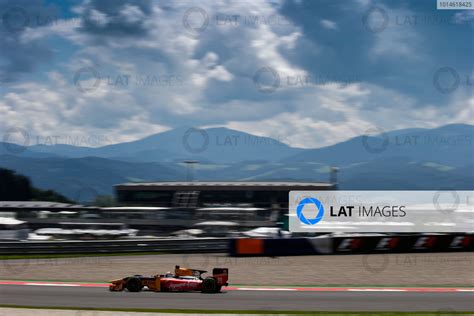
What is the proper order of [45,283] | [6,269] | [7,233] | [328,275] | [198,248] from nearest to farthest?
[45,283]
[328,275]
[6,269]
[198,248]
[7,233]

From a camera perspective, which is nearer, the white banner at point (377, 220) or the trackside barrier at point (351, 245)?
the trackside barrier at point (351, 245)

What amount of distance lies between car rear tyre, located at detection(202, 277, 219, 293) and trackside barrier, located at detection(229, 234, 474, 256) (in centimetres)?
862

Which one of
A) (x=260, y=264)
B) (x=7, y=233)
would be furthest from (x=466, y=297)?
(x=7, y=233)

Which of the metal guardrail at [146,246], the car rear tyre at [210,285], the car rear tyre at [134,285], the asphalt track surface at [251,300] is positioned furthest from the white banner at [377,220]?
the car rear tyre at [134,285]

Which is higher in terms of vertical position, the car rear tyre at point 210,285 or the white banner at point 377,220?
the white banner at point 377,220

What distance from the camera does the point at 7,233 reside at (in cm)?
2758

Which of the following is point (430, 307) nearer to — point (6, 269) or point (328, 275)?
point (328, 275)

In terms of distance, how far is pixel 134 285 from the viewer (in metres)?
13.7

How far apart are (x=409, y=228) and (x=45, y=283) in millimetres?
22950

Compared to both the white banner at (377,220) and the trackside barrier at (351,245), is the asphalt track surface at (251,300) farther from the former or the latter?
the white banner at (377,220)

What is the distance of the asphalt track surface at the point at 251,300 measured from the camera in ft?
39.7

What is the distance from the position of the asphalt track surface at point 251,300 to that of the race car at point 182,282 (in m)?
0.16

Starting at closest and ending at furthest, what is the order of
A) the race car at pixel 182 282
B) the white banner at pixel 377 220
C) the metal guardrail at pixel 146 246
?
the race car at pixel 182 282 < the metal guardrail at pixel 146 246 < the white banner at pixel 377 220

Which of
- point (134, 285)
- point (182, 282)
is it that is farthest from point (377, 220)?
point (134, 285)
